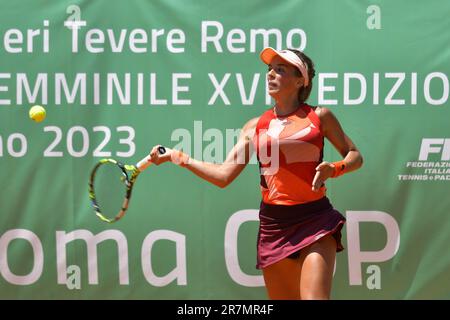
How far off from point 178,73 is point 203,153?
540 mm

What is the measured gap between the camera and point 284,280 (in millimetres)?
4945

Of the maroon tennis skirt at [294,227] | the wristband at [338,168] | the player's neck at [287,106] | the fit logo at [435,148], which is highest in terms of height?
the player's neck at [287,106]

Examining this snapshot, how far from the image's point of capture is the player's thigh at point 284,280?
4.89 metres

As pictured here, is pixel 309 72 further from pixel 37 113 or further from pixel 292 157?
pixel 37 113

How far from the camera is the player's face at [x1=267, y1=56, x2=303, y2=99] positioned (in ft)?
16.6

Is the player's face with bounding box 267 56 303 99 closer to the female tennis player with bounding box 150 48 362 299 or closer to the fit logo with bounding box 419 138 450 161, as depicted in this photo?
the female tennis player with bounding box 150 48 362 299

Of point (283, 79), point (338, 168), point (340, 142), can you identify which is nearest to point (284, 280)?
point (338, 168)

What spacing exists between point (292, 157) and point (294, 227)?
0.37m

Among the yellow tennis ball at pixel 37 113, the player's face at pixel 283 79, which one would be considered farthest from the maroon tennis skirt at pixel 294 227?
the yellow tennis ball at pixel 37 113

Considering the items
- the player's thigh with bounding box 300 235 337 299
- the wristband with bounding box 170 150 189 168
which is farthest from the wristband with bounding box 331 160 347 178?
the wristband with bounding box 170 150 189 168

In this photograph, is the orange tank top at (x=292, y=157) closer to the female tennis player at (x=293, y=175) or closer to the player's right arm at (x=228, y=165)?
the female tennis player at (x=293, y=175)

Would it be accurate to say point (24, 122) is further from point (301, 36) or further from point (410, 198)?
point (410, 198)

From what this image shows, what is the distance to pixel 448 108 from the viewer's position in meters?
5.89
